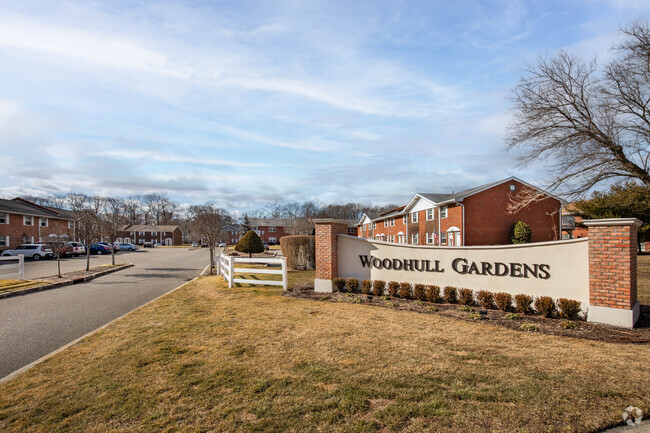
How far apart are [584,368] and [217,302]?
8.42 meters

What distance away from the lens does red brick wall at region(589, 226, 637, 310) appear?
7.07m

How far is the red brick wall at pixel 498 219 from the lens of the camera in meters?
30.1

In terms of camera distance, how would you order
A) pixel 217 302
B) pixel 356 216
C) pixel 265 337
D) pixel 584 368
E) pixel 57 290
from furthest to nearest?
pixel 356 216 < pixel 57 290 < pixel 217 302 < pixel 265 337 < pixel 584 368

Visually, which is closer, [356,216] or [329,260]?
[329,260]

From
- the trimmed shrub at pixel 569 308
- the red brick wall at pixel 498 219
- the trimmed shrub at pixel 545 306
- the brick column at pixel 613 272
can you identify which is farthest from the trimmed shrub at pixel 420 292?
the red brick wall at pixel 498 219

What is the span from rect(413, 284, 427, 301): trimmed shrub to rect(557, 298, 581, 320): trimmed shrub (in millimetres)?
3191

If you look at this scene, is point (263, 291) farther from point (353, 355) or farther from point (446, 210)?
point (446, 210)

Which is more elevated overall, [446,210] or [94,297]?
[446,210]

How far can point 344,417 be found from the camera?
11.6 ft

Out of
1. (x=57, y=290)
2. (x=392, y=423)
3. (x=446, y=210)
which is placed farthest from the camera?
(x=446, y=210)

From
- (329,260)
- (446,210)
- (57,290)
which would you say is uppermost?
(446,210)

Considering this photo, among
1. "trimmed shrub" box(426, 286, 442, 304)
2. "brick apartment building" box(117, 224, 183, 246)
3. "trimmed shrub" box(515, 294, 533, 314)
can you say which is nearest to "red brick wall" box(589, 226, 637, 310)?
"trimmed shrub" box(515, 294, 533, 314)

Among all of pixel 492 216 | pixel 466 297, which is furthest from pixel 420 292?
pixel 492 216

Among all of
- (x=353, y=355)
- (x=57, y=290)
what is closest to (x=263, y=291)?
(x=353, y=355)
